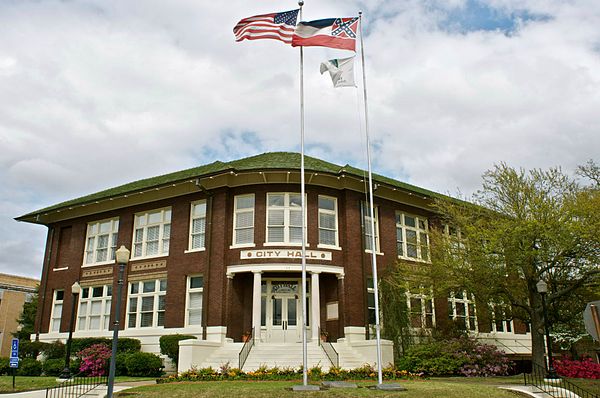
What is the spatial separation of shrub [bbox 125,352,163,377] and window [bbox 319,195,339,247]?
944 cm

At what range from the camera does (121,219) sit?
3206cm

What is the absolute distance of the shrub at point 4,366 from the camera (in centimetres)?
2733

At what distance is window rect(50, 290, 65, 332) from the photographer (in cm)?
3316

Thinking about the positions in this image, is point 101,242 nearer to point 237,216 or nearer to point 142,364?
point 237,216

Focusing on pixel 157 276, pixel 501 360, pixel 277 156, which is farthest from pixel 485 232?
pixel 157 276

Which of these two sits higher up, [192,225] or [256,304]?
[192,225]

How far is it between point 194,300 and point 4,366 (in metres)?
9.77

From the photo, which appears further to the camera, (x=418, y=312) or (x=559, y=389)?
(x=418, y=312)

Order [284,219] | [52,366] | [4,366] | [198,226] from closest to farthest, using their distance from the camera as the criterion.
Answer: [52,366]
[284,219]
[4,366]
[198,226]

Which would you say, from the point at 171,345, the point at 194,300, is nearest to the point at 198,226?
the point at 194,300

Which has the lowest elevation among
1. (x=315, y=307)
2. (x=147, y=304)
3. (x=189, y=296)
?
(x=315, y=307)

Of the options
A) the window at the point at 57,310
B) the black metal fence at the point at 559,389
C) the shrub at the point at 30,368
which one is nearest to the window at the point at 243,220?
the shrub at the point at 30,368

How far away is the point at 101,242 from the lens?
108ft

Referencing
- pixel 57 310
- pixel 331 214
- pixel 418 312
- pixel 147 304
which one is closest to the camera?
pixel 418 312
